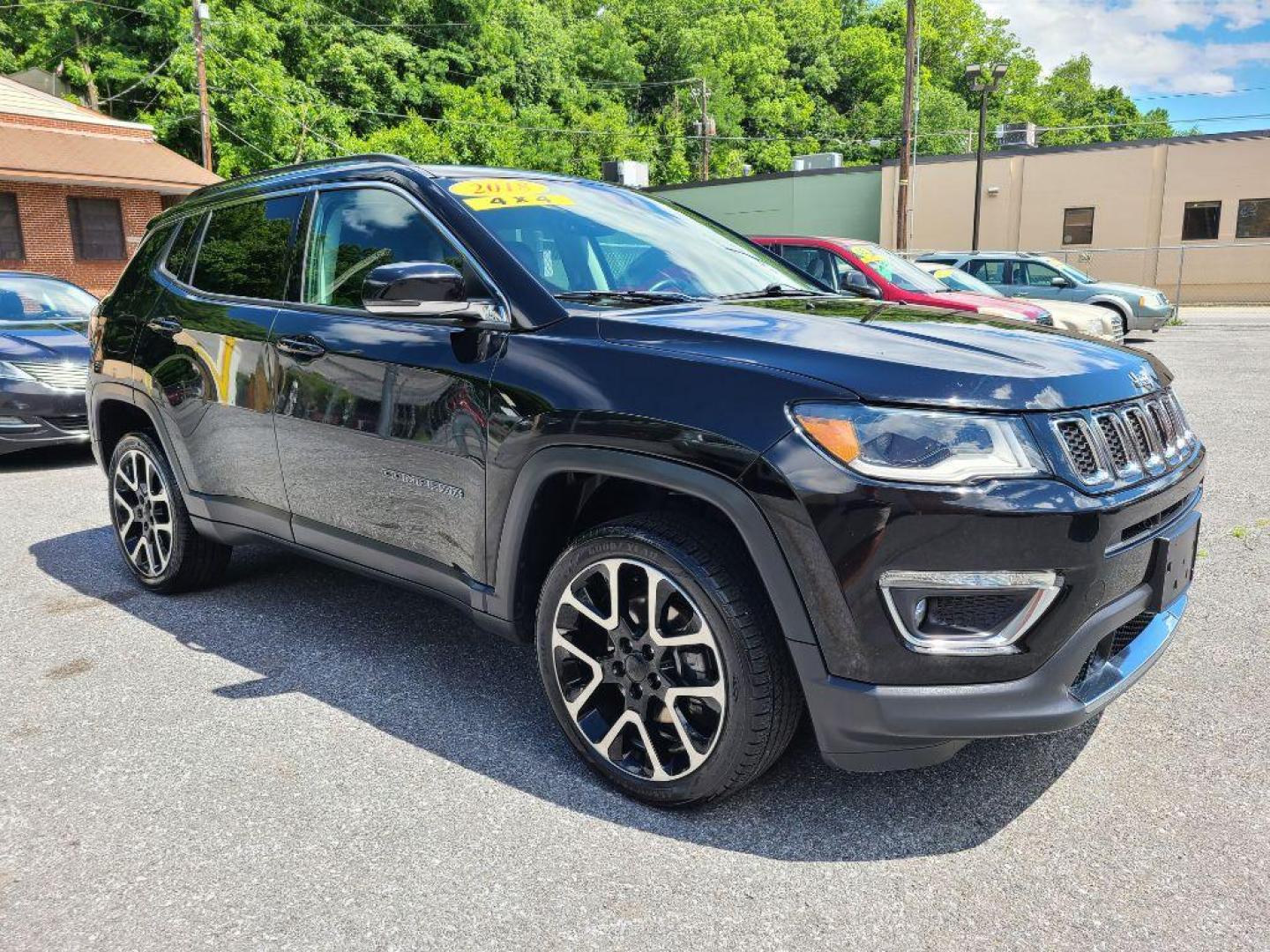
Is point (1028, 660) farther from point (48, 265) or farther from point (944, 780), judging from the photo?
point (48, 265)

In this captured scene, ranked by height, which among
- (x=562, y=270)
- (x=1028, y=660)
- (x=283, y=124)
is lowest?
(x=1028, y=660)

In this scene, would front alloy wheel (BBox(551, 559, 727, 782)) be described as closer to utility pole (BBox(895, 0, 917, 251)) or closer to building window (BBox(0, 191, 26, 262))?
utility pole (BBox(895, 0, 917, 251))

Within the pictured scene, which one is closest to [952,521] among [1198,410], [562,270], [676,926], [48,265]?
[676,926]

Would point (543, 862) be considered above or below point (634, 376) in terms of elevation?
below

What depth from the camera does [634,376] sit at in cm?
249

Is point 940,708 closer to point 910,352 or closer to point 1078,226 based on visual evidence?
point 910,352

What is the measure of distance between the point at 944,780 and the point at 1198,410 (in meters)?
7.79

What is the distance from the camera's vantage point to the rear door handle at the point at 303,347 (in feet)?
11.0

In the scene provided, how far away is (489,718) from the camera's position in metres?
3.19

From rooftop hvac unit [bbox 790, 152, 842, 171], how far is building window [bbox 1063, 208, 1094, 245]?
7.89 m

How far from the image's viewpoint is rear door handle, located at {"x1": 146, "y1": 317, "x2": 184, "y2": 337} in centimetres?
410

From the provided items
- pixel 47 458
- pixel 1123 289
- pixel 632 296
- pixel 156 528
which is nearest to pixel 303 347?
pixel 632 296

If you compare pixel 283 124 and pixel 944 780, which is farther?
pixel 283 124

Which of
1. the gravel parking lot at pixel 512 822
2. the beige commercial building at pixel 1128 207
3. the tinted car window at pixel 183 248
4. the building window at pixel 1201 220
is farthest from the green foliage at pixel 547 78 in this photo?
the gravel parking lot at pixel 512 822
